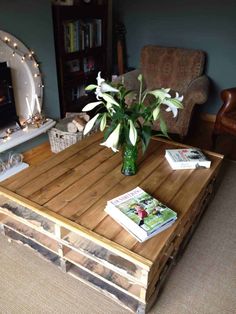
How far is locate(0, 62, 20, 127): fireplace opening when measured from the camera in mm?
2275

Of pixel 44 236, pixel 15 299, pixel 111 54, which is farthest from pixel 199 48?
pixel 15 299

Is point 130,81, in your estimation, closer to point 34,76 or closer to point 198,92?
point 198,92

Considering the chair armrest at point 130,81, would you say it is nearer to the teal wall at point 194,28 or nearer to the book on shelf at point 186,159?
the teal wall at point 194,28

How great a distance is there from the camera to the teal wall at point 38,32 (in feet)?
7.24

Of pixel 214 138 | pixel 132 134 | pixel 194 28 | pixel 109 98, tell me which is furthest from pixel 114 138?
pixel 194 28

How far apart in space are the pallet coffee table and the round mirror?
3.35 feet

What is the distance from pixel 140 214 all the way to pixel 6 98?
164 cm

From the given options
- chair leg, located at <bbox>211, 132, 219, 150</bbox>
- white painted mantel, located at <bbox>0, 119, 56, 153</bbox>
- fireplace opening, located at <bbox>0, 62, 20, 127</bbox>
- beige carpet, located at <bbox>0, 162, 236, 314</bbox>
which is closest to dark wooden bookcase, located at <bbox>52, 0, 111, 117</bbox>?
white painted mantel, located at <bbox>0, 119, 56, 153</bbox>

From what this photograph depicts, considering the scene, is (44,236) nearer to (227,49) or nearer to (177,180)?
(177,180)

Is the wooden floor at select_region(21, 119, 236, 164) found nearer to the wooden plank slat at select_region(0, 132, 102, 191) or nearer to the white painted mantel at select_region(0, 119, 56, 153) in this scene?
the white painted mantel at select_region(0, 119, 56, 153)

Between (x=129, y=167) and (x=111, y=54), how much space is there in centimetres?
266

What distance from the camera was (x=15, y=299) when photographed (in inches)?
54.2

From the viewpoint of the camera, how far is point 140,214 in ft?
4.22

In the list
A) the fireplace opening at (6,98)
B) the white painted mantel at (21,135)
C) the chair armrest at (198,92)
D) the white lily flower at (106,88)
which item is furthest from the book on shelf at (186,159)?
the fireplace opening at (6,98)
